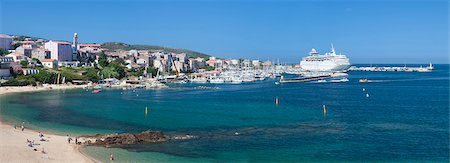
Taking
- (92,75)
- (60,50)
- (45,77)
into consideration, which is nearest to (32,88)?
(45,77)

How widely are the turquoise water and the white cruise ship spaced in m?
55.0

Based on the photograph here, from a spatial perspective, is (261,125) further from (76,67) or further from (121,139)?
(76,67)

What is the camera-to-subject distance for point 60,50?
6669cm

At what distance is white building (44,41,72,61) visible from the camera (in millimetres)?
66188

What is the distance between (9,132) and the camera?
2169 cm

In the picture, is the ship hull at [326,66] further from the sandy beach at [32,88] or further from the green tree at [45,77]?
Result: the green tree at [45,77]

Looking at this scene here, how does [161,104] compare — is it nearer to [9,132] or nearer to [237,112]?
[237,112]

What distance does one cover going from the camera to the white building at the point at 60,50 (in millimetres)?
66188

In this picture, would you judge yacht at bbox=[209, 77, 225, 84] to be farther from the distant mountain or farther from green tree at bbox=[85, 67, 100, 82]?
the distant mountain

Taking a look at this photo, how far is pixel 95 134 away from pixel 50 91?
2773 centimetres

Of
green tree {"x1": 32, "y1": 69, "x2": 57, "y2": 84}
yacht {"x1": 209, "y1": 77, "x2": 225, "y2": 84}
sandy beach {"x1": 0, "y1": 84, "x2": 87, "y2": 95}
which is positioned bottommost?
sandy beach {"x1": 0, "y1": 84, "x2": 87, "y2": 95}

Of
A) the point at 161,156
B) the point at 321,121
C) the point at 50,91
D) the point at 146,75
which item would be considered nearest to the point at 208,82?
the point at 146,75

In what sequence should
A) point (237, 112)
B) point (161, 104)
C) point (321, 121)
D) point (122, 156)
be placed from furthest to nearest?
point (161, 104) → point (237, 112) → point (321, 121) → point (122, 156)

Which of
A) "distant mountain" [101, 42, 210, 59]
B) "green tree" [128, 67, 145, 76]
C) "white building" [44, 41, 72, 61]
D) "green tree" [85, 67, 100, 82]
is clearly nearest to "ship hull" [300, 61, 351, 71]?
"green tree" [128, 67, 145, 76]
